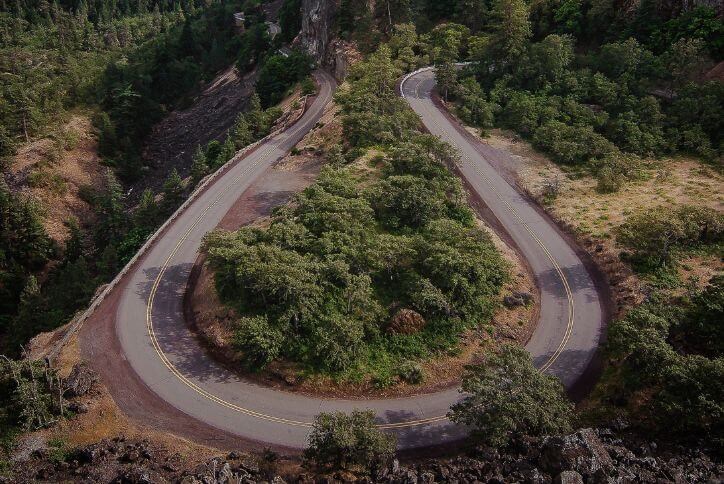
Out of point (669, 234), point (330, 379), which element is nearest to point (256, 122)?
point (330, 379)

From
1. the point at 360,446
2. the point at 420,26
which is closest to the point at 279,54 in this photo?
the point at 420,26

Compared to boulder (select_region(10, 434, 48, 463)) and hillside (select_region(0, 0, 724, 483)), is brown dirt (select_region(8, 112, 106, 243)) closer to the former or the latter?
hillside (select_region(0, 0, 724, 483))

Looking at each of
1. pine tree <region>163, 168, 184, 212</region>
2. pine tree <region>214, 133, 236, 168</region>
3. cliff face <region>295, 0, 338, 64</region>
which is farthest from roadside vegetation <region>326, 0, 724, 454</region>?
pine tree <region>163, 168, 184, 212</region>

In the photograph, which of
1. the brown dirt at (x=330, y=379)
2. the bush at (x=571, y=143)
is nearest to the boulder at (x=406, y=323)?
the brown dirt at (x=330, y=379)

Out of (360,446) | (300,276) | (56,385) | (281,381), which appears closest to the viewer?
(360,446)

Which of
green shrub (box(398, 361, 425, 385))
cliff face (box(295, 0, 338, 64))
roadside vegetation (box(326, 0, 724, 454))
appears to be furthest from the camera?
cliff face (box(295, 0, 338, 64))

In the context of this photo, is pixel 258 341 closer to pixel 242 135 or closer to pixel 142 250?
pixel 142 250

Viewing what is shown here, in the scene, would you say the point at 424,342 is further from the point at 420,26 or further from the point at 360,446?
the point at 420,26
